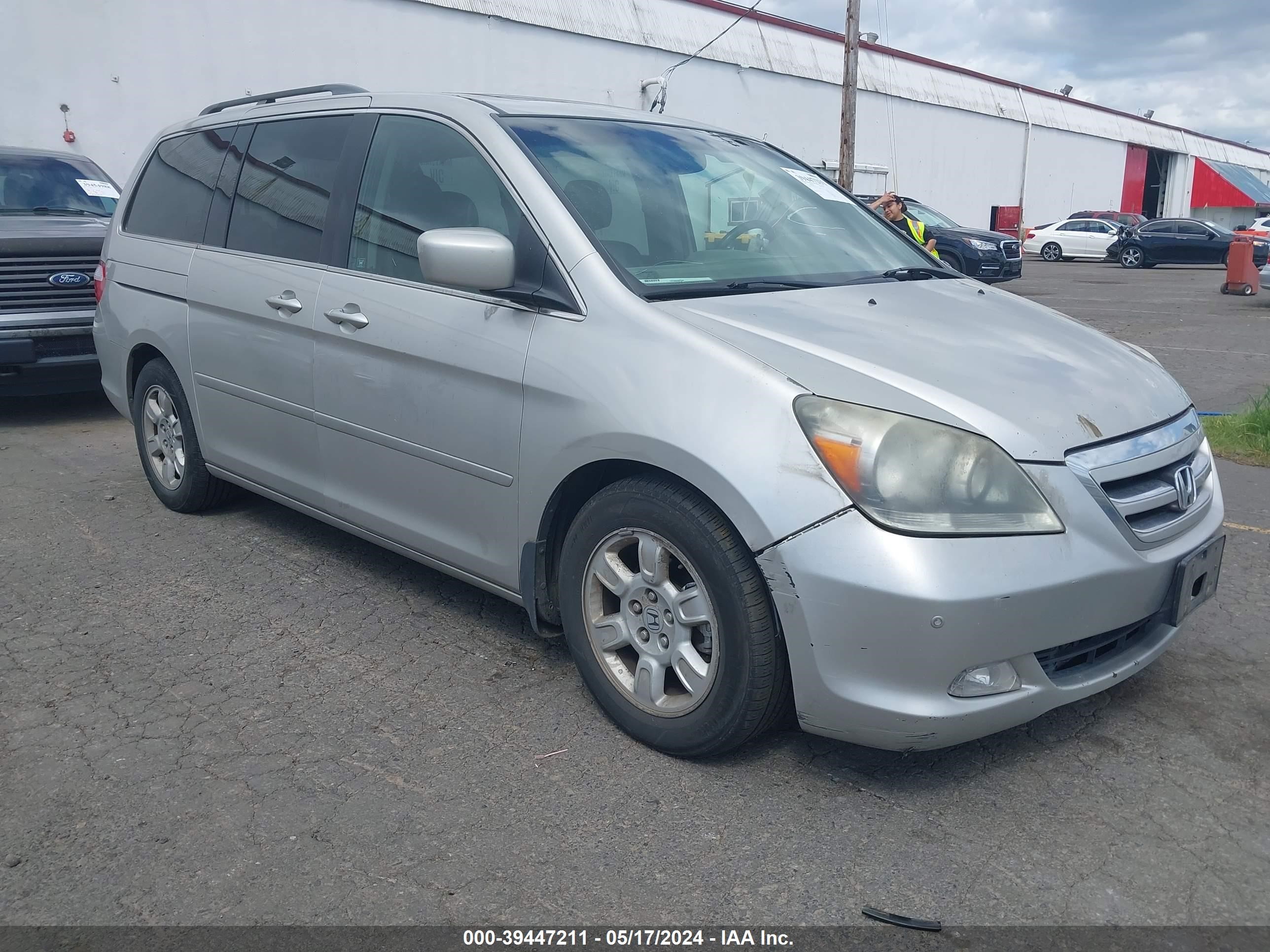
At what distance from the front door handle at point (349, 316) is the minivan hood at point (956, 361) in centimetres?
119

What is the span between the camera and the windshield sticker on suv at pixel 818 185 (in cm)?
424

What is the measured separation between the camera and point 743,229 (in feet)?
12.3

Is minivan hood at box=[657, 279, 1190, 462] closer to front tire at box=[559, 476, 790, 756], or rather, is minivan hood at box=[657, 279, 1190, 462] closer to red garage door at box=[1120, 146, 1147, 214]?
front tire at box=[559, 476, 790, 756]

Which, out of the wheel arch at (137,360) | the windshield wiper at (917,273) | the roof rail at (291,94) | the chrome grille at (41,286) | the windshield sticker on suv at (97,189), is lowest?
the wheel arch at (137,360)

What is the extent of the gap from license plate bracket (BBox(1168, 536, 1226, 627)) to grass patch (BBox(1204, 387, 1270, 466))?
3883 millimetres

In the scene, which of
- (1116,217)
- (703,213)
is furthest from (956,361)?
(1116,217)

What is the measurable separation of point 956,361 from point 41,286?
660cm

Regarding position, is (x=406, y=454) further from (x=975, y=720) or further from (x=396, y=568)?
(x=975, y=720)

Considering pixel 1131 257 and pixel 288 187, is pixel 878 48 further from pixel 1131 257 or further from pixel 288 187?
pixel 288 187

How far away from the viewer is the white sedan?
32844mm

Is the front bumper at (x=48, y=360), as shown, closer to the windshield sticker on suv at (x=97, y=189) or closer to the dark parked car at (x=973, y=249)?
the windshield sticker on suv at (x=97, y=189)

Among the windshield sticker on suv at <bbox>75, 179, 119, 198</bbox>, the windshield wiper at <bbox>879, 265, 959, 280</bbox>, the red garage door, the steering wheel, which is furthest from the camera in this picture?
the red garage door

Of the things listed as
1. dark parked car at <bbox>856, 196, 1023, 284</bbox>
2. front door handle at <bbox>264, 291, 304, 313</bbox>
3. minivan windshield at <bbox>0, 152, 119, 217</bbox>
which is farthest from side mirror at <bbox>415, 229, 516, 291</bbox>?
dark parked car at <bbox>856, 196, 1023, 284</bbox>

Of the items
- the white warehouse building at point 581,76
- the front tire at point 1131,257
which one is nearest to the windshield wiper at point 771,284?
the white warehouse building at point 581,76
